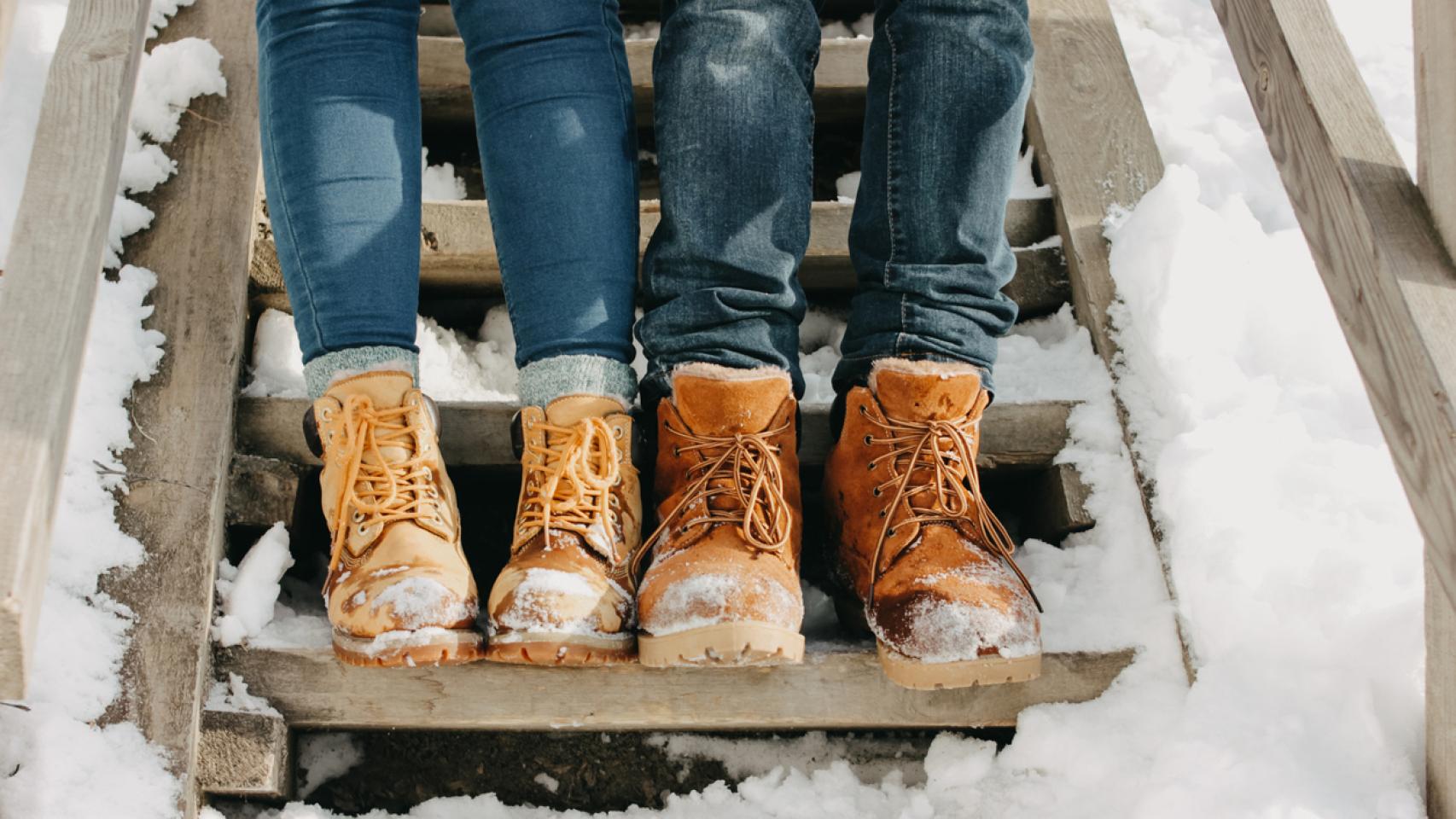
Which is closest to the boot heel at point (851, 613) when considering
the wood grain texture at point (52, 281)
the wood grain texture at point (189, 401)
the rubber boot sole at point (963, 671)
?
the rubber boot sole at point (963, 671)

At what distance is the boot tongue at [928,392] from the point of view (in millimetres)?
1278

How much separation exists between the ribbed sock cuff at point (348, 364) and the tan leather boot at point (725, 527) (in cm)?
32

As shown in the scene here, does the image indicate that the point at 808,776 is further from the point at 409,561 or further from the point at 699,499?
the point at 409,561

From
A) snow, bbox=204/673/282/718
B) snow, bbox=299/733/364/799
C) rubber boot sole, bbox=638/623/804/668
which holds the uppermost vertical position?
rubber boot sole, bbox=638/623/804/668

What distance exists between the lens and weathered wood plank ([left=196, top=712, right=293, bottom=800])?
1243 millimetres

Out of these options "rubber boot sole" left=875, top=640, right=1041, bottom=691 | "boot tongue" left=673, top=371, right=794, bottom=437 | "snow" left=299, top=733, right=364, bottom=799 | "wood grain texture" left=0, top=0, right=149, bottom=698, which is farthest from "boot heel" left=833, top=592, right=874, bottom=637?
"wood grain texture" left=0, top=0, right=149, bottom=698

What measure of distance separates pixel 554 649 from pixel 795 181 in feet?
1.95

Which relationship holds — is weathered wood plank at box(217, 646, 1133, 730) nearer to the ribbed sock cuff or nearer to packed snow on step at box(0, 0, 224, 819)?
packed snow on step at box(0, 0, 224, 819)

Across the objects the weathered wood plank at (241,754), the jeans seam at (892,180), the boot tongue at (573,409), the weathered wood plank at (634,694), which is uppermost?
the jeans seam at (892,180)

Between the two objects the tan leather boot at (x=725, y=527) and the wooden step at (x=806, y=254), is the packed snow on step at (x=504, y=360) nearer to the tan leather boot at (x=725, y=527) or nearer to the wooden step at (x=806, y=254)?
the wooden step at (x=806, y=254)

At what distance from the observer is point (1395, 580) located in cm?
121

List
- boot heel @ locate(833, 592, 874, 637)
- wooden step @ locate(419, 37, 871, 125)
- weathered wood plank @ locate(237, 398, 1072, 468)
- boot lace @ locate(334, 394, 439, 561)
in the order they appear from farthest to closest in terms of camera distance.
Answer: wooden step @ locate(419, 37, 871, 125), weathered wood plank @ locate(237, 398, 1072, 468), boot heel @ locate(833, 592, 874, 637), boot lace @ locate(334, 394, 439, 561)

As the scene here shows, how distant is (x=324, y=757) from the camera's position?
1.38m

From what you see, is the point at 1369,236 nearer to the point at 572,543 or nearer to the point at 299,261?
the point at 572,543
